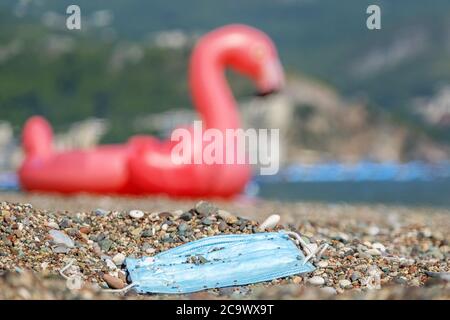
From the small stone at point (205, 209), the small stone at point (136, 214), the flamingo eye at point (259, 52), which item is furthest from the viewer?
the flamingo eye at point (259, 52)

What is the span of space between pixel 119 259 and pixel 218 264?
2.19ft

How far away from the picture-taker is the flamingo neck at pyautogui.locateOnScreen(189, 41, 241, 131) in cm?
1474

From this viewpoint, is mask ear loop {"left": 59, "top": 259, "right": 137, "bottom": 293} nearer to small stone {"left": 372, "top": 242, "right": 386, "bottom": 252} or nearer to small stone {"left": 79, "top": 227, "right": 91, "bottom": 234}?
small stone {"left": 79, "top": 227, "right": 91, "bottom": 234}

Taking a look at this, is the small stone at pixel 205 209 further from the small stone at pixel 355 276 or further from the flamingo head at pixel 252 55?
the flamingo head at pixel 252 55

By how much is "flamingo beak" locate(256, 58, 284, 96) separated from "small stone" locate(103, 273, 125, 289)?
32.9ft

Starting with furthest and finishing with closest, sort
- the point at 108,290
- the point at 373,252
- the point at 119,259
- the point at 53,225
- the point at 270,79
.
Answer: the point at 270,79, the point at 373,252, the point at 53,225, the point at 119,259, the point at 108,290

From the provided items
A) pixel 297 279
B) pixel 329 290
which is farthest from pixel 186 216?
pixel 329 290

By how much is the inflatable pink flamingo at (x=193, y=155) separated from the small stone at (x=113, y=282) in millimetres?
8653

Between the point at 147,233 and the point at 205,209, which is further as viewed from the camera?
the point at 205,209

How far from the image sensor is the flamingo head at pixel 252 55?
15.2 meters

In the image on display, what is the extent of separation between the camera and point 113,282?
5277 millimetres

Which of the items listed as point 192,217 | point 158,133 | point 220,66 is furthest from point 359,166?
point 192,217

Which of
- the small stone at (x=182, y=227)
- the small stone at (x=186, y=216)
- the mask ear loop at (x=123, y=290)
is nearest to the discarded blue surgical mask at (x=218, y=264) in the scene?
the mask ear loop at (x=123, y=290)

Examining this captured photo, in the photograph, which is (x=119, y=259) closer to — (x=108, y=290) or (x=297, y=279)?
(x=108, y=290)
